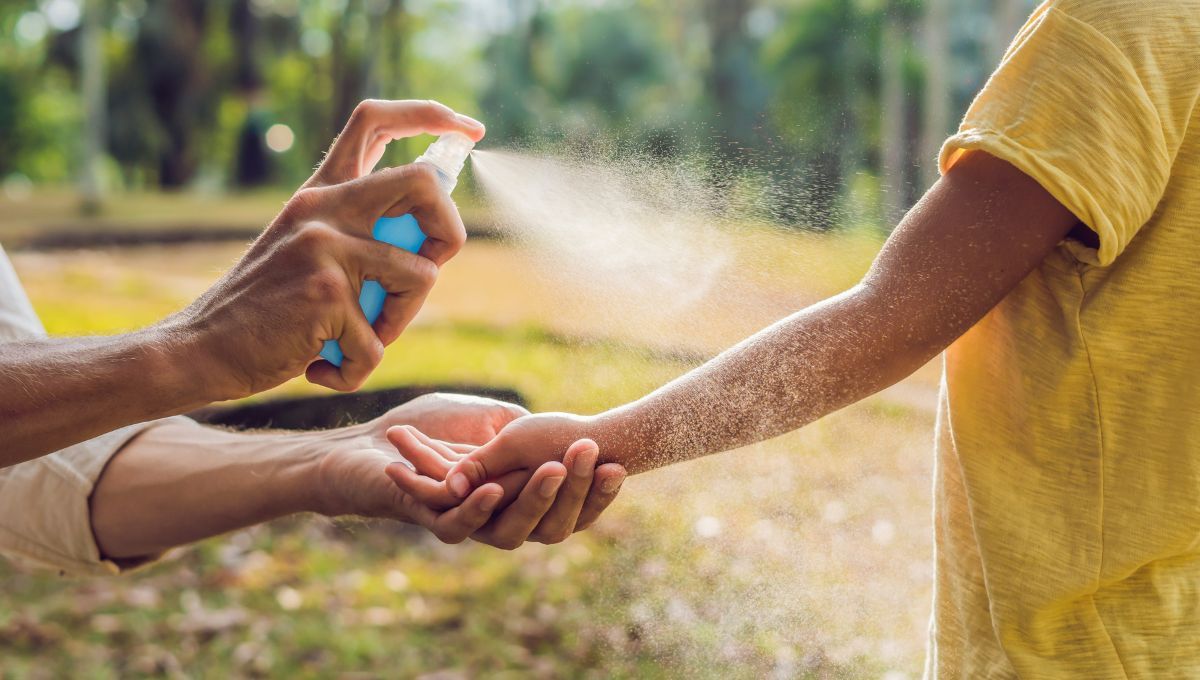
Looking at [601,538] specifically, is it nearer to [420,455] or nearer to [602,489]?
[420,455]

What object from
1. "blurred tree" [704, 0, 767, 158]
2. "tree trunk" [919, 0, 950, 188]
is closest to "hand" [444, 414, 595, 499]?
"tree trunk" [919, 0, 950, 188]

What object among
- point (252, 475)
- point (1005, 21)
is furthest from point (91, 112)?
point (252, 475)

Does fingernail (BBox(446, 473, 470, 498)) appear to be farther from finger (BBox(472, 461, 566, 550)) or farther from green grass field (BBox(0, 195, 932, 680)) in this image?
green grass field (BBox(0, 195, 932, 680))

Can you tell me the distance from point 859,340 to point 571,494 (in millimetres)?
527

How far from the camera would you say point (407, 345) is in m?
8.54

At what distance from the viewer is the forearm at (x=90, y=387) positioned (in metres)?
1.58

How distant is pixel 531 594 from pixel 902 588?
159 centimetres

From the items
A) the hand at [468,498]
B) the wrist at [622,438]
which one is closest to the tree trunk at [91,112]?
the hand at [468,498]

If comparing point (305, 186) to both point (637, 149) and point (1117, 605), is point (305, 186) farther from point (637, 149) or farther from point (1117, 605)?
point (1117, 605)

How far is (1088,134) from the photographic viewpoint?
1.35 metres

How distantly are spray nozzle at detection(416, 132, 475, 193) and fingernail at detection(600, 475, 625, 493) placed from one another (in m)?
0.53

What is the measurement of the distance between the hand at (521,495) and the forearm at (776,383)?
0.17 feet

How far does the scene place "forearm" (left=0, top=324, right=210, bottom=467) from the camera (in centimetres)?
158

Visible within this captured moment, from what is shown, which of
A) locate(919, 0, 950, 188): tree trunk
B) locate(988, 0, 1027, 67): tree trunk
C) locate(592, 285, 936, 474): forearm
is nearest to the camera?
locate(592, 285, 936, 474): forearm
